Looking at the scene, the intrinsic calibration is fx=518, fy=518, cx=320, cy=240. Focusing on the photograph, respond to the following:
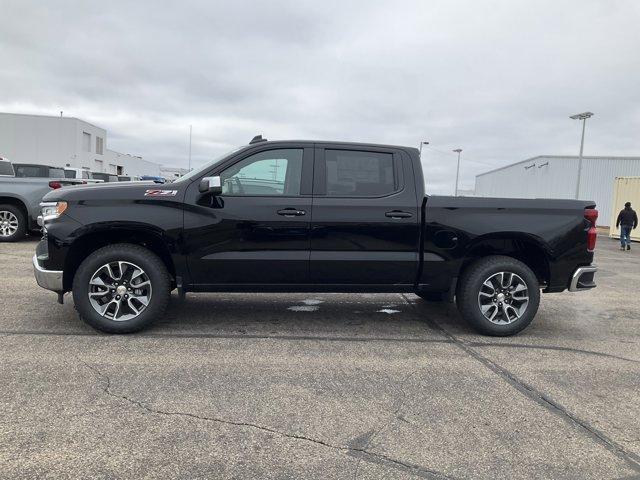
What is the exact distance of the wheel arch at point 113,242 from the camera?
16.1 ft

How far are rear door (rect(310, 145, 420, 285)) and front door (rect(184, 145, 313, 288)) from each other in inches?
6.0

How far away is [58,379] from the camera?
3830 millimetres

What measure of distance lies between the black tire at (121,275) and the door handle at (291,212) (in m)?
1.25

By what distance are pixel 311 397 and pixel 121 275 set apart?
2328 mm

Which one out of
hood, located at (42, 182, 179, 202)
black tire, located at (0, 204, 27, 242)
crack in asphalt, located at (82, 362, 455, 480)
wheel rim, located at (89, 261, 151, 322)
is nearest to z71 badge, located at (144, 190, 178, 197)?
hood, located at (42, 182, 179, 202)

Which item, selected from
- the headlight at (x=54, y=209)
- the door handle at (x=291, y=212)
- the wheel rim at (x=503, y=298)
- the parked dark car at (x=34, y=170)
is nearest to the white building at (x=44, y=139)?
the parked dark car at (x=34, y=170)

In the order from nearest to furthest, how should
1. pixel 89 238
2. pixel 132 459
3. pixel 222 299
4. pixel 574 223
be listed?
pixel 132 459 < pixel 89 238 < pixel 574 223 < pixel 222 299

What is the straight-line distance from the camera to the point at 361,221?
5.09 metres

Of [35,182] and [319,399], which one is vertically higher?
[35,182]

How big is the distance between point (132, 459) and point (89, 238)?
2.78m

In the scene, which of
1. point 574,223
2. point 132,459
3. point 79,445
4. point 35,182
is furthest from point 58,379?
point 35,182

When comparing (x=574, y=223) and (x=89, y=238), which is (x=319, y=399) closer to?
(x=89, y=238)

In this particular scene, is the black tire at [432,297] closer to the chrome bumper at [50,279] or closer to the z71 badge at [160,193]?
the z71 badge at [160,193]

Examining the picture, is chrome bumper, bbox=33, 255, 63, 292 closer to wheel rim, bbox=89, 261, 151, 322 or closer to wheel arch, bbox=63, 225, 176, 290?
wheel arch, bbox=63, 225, 176, 290
